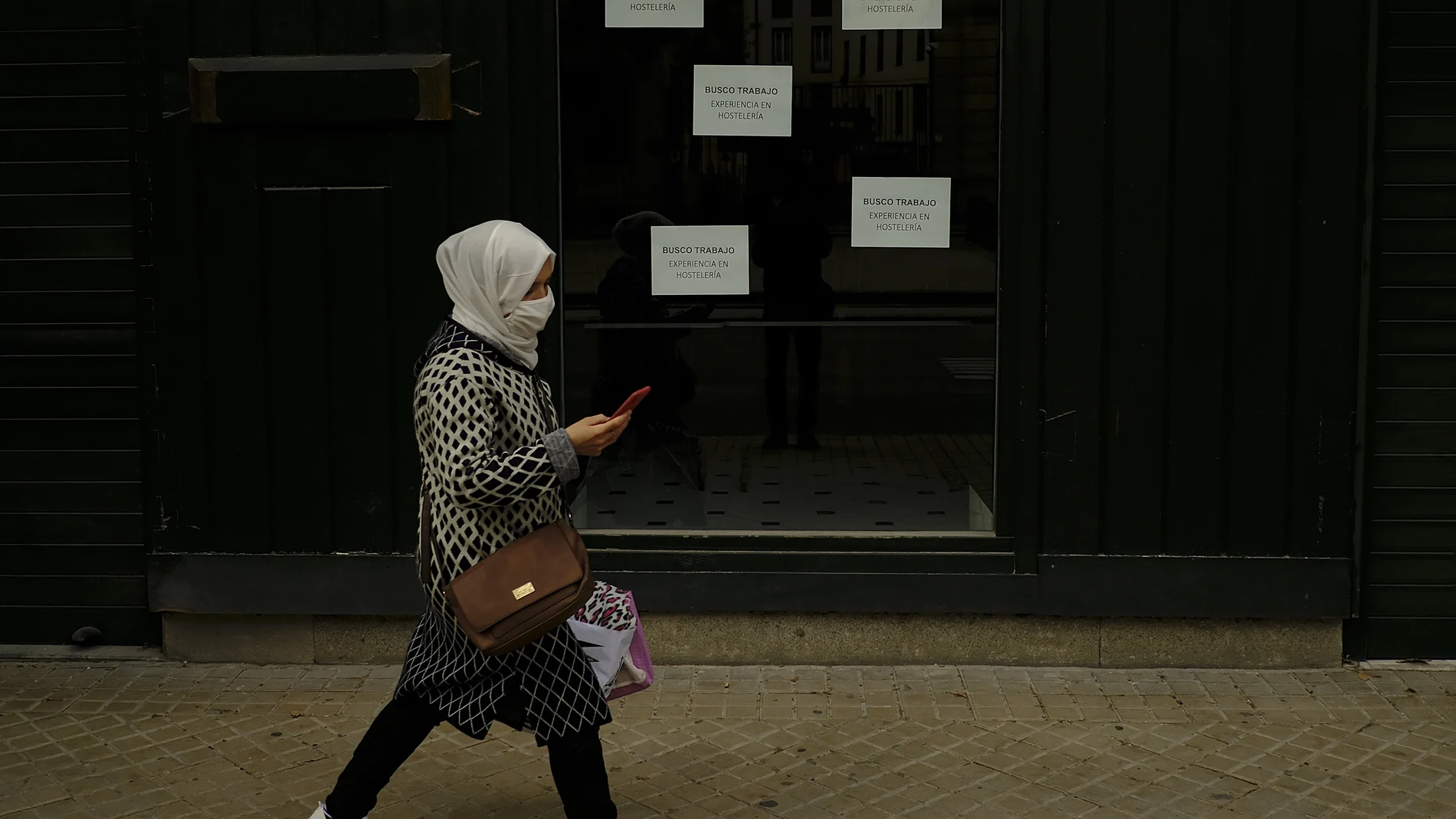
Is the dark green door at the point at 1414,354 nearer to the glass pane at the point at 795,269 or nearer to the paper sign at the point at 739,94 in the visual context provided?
the glass pane at the point at 795,269

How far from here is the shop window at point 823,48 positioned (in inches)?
Result: 261

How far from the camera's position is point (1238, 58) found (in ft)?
21.0

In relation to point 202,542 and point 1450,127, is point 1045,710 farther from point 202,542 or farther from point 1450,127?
point 202,542

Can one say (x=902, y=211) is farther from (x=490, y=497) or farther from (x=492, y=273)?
(x=490, y=497)

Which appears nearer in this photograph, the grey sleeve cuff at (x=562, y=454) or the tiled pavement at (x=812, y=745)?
the grey sleeve cuff at (x=562, y=454)

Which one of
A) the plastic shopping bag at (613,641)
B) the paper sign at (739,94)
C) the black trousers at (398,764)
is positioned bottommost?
the black trousers at (398,764)

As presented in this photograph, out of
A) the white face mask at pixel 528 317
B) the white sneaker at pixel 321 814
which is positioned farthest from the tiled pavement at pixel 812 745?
the white face mask at pixel 528 317

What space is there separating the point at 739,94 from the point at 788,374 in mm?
1184

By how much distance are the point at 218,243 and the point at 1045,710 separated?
384 centimetres

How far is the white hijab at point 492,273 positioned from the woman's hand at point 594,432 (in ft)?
1.13

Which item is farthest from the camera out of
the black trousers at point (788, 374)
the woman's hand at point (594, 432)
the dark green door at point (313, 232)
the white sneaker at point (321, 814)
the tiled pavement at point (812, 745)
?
the black trousers at point (788, 374)

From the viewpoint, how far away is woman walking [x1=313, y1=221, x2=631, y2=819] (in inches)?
169

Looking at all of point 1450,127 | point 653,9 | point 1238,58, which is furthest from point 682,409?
point 1450,127

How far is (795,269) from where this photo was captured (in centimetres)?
677
